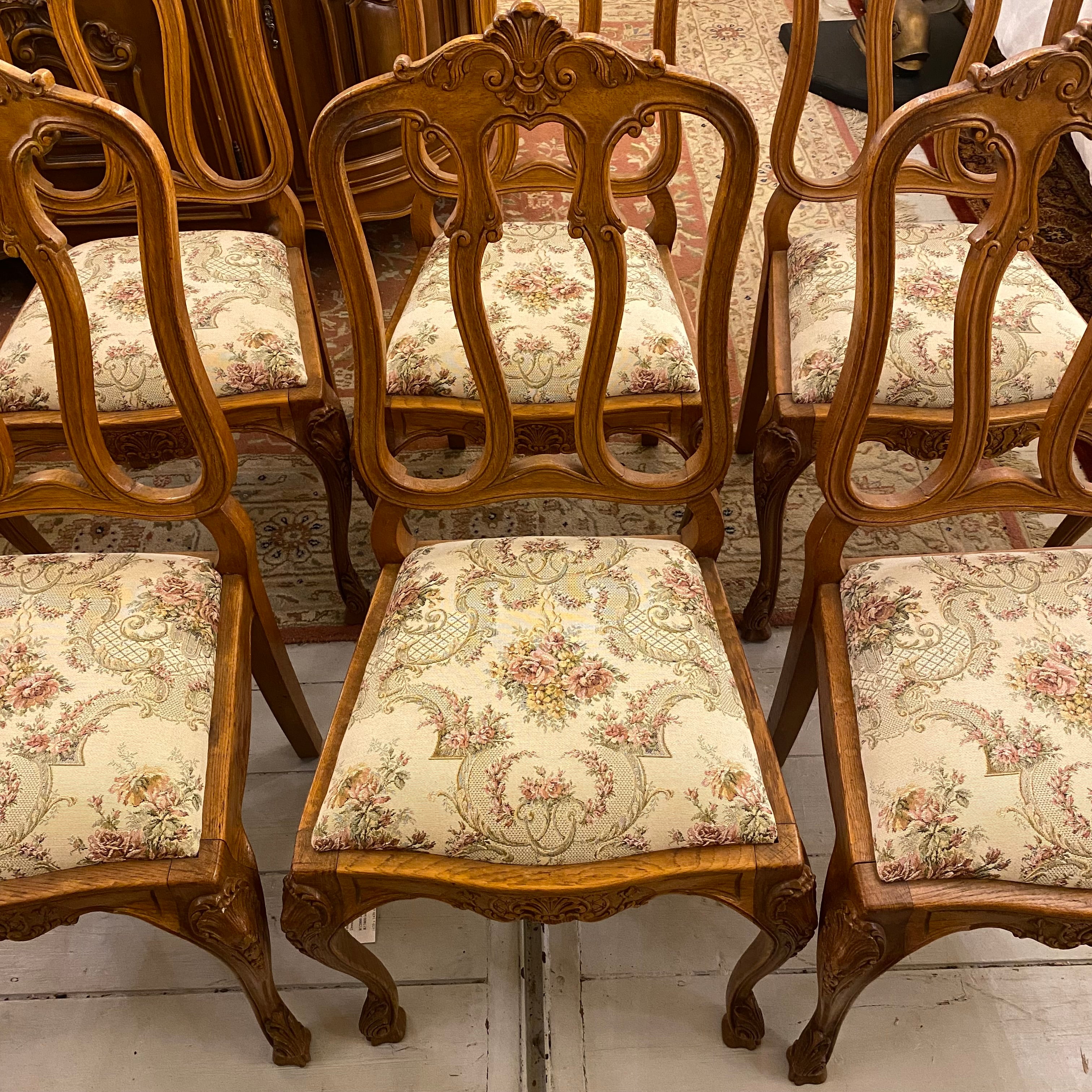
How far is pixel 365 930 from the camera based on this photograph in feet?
4.08

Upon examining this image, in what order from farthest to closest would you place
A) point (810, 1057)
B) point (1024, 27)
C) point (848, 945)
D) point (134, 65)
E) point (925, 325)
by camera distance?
point (1024, 27) → point (134, 65) → point (925, 325) → point (810, 1057) → point (848, 945)

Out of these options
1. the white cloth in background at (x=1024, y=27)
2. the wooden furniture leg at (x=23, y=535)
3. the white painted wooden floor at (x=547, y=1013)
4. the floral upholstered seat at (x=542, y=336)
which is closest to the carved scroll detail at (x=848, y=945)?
the white painted wooden floor at (x=547, y=1013)

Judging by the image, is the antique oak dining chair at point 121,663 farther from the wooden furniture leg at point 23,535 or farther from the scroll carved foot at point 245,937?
the wooden furniture leg at point 23,535

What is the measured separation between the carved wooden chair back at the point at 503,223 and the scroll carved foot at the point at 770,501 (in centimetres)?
26

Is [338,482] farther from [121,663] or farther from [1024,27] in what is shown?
[1024,27]

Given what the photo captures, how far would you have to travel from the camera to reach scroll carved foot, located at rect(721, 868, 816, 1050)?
34.6 inches

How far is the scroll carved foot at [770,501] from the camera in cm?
129

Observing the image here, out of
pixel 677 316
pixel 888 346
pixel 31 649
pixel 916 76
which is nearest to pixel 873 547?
pixel 888 346

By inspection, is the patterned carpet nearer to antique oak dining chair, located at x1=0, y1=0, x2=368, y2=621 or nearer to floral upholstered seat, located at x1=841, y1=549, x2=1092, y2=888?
antique oak dining chair, located at x1=0, y1=0, x2=368, y2=621

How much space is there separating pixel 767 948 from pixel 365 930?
55cm

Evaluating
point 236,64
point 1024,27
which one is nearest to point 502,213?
point 236,64

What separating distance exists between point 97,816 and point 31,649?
207 millimetres

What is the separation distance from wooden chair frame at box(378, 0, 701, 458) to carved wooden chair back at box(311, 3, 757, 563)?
169mm

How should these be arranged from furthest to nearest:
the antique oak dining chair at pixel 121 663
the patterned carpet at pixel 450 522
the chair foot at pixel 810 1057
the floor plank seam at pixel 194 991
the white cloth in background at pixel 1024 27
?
the white cloth in background at pixel 1024 27 < the patterned carpet at pixel 450 522 < the floor plank seam at pixel 194 991 < the chair foot at pixel 810 1057 < the antique oak dining chair at pixel 121 663
